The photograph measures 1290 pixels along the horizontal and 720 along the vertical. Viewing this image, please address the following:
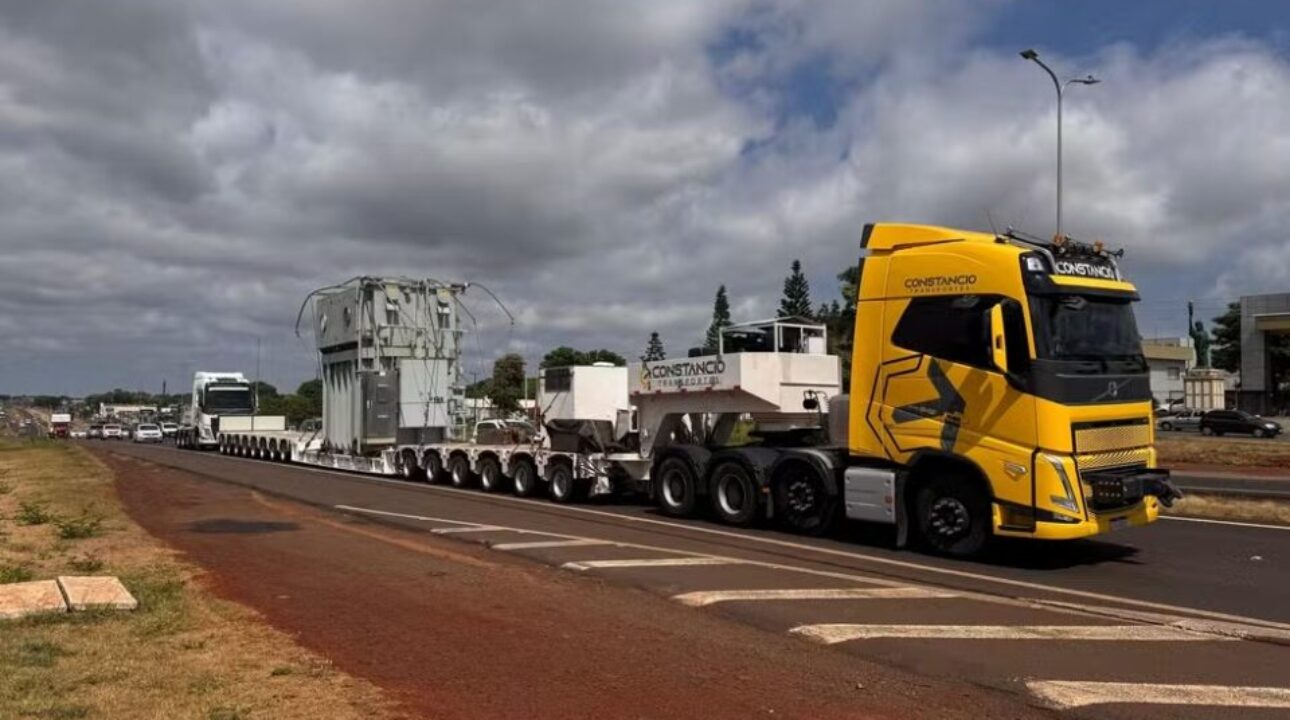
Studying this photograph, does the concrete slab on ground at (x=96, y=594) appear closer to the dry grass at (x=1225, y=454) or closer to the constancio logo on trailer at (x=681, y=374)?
the constancio logo on trailer at (x=681, y=374)

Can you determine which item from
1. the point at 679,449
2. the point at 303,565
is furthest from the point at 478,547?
the point at 679,449

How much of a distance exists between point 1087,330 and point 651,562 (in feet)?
18.0

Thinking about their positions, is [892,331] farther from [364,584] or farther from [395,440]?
[395,440]

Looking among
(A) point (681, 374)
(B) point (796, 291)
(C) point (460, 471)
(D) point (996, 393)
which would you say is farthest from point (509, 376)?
(D) point (996, 393)

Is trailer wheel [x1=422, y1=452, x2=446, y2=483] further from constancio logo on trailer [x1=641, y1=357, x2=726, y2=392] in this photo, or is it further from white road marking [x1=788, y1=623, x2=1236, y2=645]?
white road marking [x1=788, y1=623, x2=1236, y2=645]

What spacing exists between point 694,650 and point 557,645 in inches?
38.5

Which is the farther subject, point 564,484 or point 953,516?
point 564,484

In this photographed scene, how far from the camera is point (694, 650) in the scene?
7.21m

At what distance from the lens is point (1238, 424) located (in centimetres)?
4775

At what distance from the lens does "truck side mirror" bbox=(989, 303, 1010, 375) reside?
434 inches

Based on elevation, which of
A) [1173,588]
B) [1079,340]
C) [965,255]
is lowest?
[1173,588]

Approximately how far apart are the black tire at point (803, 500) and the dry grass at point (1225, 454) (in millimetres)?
20202

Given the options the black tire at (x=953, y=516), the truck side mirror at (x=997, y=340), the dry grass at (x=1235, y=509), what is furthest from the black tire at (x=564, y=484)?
the dry grass at (x=1235, y=509)

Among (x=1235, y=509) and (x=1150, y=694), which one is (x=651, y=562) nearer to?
(x=1150, y=694)
